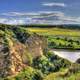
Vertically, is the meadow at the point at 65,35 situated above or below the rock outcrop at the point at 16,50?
→ below

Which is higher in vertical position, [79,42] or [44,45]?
[44,45]

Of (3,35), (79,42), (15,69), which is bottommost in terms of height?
(79,42)

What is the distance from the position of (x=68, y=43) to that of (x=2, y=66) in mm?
9714

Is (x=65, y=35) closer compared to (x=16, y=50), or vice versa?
(x=16, y=50)

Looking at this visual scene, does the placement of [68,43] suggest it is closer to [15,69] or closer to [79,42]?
[79,42]

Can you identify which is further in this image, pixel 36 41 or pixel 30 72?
pixel 36 41

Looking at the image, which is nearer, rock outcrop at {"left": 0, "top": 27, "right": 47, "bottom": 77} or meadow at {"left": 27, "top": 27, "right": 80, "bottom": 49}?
rock outcrop at {"left": 0, "top": 27, "right": 47, "bottom": 77}

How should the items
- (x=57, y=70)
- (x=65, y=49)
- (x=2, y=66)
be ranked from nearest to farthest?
(x=2, y=66), (x=57, y=70), (x=65, y=49)

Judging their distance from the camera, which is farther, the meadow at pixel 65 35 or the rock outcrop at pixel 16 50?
the meadow at pixel 65 35

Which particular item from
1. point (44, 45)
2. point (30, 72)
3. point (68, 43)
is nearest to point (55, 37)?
point (68, 43)

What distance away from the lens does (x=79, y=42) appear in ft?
51.9

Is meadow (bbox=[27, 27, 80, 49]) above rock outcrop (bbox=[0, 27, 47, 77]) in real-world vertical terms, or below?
below

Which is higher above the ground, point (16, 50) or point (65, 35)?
point (16, 50)

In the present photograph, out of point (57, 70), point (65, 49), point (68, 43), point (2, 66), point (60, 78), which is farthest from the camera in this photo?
point (68, 43)
